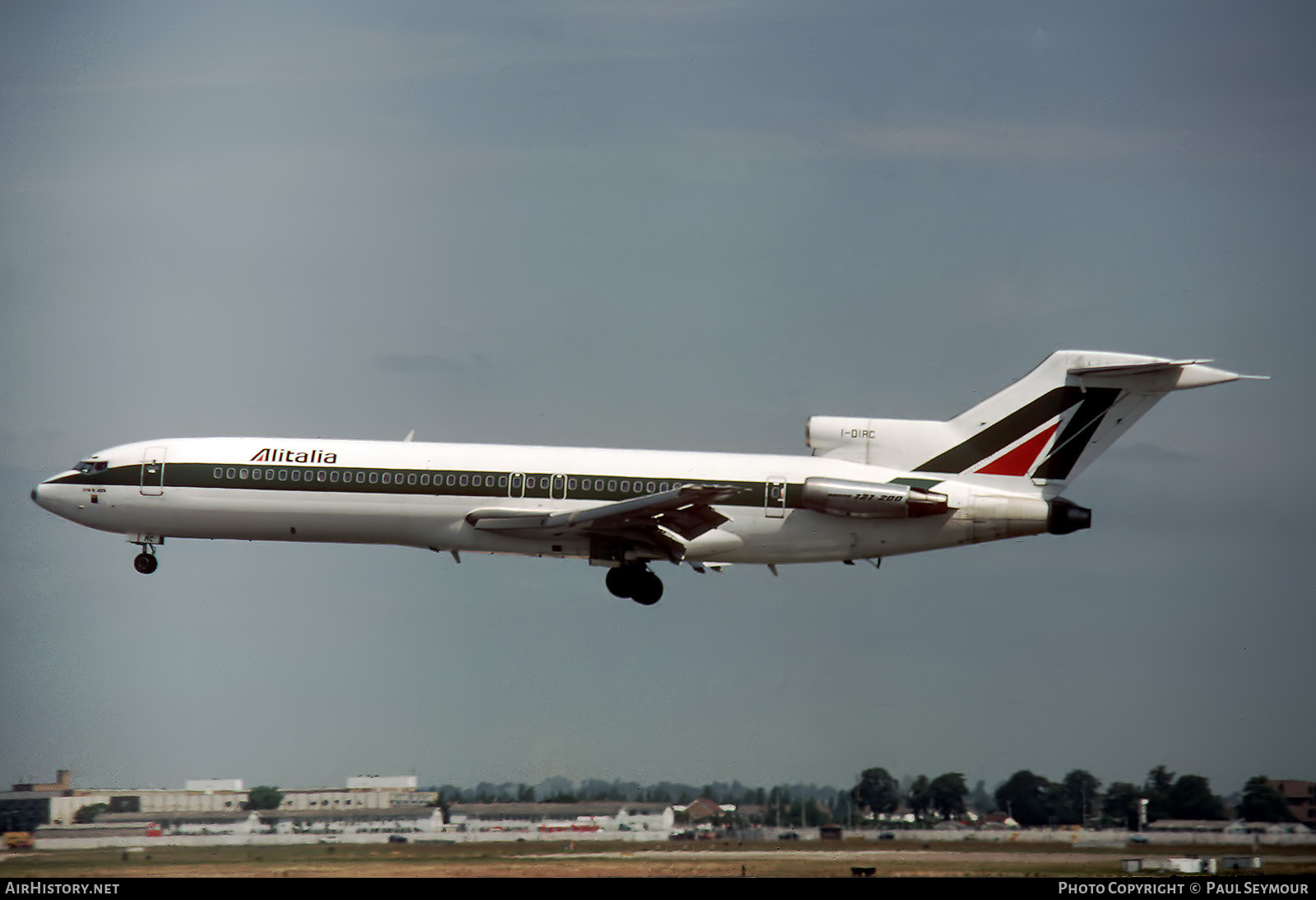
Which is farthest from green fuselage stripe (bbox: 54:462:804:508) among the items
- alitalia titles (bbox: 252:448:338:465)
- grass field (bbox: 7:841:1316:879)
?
grass field (bbox: 7:841:1316:879)

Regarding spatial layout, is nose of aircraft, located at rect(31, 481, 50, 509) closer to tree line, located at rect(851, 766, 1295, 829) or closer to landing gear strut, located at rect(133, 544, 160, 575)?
landing gear strut, located at rect(133, 544, 160, 575)

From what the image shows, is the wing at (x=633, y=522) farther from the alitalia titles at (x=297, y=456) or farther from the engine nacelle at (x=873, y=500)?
the alitalia titles at (x=297, y=456)

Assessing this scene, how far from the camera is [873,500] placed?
142 feet

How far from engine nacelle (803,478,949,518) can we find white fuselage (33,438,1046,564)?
40 centimetres

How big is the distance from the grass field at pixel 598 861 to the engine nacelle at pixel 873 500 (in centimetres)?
876

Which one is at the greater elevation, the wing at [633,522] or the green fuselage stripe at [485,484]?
the green fuselage stripe at [485,484]

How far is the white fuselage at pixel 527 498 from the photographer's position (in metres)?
43.9

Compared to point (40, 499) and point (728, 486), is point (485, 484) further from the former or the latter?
point (40, 499)

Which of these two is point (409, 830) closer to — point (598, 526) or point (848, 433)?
point (598, 526)

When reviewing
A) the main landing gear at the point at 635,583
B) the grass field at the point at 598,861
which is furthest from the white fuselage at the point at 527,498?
the grass field at the point at 598,861

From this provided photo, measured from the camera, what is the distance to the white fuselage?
43875 millimetres

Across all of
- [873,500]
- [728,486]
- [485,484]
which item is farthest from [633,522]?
[873,500]

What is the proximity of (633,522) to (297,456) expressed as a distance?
30.2 feet
